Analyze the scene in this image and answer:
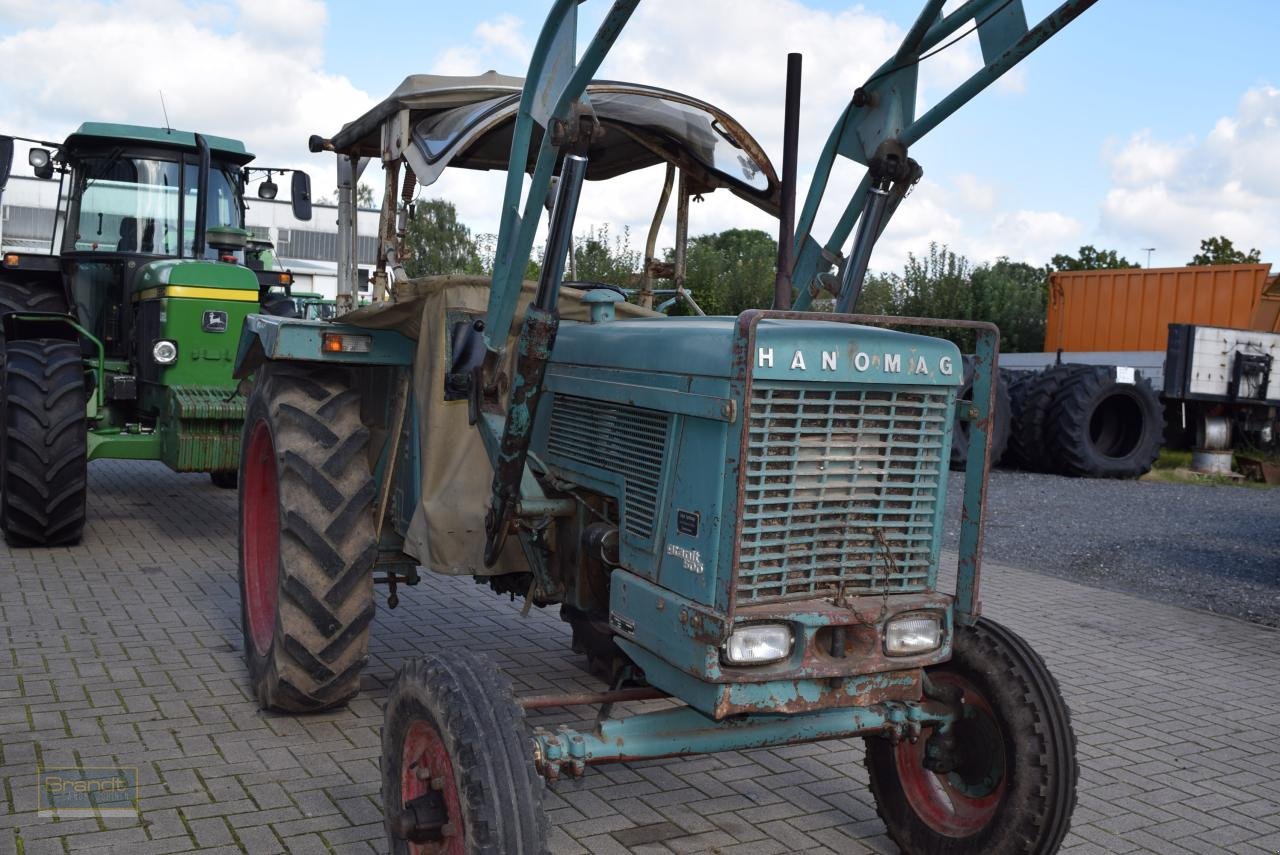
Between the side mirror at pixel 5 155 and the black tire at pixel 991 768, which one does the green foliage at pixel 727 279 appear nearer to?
the side mirror at pixel 5 155

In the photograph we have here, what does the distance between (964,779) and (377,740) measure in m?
2.05

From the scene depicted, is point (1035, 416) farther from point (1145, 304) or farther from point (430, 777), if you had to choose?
point (430, 777)

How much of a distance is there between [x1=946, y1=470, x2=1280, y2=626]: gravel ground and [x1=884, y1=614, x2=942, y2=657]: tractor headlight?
4954 mm

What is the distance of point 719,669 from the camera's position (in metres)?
2.77

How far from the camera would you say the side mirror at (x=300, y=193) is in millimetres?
9117

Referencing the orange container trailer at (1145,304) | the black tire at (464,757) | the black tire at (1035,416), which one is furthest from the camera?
the orange container trailer at (1145,304)

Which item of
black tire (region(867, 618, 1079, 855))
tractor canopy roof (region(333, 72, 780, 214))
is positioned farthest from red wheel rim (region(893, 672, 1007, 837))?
tractor canopy roof (region(333, 72, 780, 214))

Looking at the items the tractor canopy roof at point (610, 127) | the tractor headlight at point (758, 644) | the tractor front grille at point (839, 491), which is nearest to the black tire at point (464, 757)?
the tractor headlight at point (758, 644)

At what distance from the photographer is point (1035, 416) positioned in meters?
13.6

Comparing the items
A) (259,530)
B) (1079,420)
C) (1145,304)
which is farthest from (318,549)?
(1145,304)

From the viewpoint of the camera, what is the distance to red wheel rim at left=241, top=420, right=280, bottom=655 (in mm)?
4863

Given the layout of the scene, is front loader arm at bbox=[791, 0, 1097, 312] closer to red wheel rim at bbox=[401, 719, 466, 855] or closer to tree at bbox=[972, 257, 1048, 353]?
red wheel rim at bbox=[401, 719, 466, 855]

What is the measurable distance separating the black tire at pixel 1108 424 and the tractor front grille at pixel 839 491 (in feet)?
35.9

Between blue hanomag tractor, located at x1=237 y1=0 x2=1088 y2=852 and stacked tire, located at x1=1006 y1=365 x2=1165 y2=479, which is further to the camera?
stacked tire, located at x1=1006 y1=365 x2=1165 y2=479
